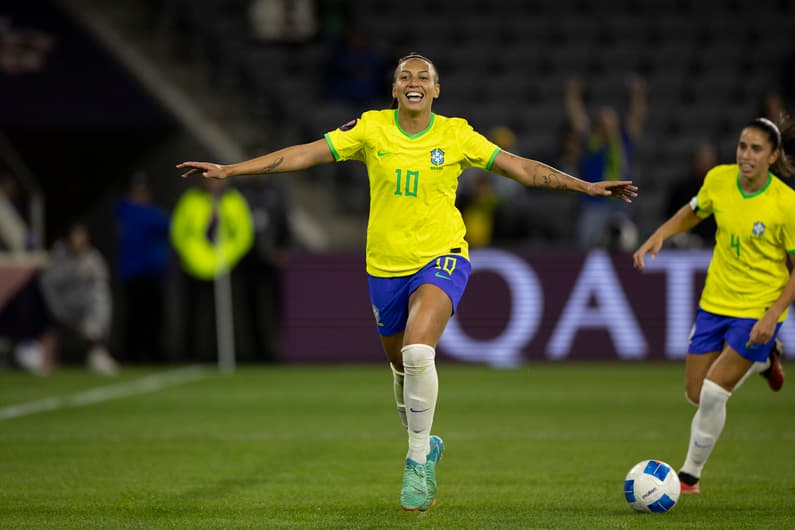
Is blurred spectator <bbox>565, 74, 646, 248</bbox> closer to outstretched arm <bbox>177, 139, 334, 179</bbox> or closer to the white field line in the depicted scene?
the white field line

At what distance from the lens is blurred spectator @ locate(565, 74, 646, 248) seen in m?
17.4

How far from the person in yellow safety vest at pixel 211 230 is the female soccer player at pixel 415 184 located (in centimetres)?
1042

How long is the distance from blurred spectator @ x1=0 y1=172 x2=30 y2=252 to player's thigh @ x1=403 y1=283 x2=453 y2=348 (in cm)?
1202

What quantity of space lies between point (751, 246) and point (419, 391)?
2.18 metres

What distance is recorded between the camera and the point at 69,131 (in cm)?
1998

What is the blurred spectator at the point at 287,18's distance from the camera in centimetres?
2205

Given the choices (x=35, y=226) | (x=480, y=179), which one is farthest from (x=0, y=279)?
(x=480, y=179)

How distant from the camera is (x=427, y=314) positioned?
7.40 metres

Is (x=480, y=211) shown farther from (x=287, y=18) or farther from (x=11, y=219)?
(x=11, y=219)

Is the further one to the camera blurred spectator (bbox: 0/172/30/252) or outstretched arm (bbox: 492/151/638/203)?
blurred spectator (bbox: 0/172/30/252)

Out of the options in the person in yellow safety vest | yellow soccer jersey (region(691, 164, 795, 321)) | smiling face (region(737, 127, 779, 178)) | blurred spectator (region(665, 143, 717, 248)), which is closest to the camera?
smiling face (region(737, 127, 779, 178))

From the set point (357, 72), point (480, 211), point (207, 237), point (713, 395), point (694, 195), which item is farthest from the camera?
point (357, 72)

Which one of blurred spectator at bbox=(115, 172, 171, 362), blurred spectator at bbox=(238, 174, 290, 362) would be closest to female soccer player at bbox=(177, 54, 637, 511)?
blurred spectator at bbox=(238, 174, 290, 362)


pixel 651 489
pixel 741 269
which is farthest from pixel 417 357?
pixel 741 269
